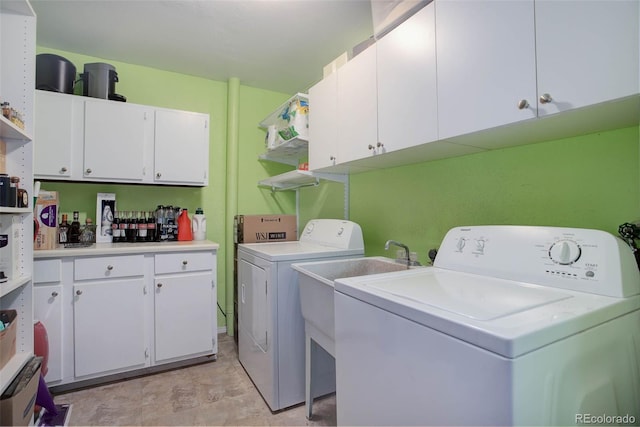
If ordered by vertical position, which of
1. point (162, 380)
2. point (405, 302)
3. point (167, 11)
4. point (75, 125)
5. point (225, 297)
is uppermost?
point (167, 11)

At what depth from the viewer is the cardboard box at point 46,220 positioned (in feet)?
6.51

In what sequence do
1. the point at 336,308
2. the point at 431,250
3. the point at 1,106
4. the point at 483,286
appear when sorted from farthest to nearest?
the point at 431,250, the point at 1,106, the point at 336,308, the point at 483,286

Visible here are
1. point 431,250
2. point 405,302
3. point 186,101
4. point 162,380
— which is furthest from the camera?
point 186,101

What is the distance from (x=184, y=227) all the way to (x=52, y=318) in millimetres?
1050

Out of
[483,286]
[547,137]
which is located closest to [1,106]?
[483,286]

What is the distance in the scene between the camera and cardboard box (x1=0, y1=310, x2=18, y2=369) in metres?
1.28

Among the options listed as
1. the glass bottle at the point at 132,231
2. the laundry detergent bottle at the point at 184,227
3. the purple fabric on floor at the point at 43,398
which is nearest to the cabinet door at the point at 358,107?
the laundry detergent bottle at the point at 184,227

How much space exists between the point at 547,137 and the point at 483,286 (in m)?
0.67

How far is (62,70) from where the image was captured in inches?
85.4

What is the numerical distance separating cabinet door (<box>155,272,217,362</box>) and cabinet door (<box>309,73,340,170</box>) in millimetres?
1272

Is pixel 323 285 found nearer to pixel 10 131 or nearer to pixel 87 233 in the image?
pixel 10 131

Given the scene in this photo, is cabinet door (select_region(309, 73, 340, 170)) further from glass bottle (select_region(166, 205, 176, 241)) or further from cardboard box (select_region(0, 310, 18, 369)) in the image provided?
cardboard box (select_region(0, 310, 18, 369))

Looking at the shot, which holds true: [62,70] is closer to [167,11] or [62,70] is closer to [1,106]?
[167,11]

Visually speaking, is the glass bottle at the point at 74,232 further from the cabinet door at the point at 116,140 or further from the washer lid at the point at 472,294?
the washer lid at the point at 472,294
